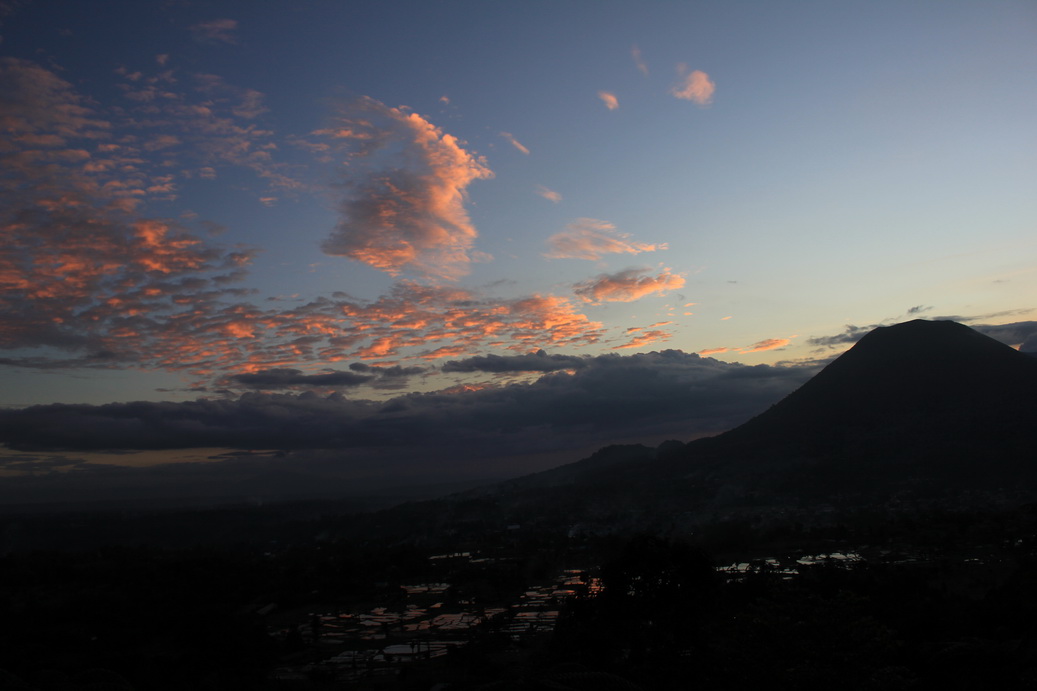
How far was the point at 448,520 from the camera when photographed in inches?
5305

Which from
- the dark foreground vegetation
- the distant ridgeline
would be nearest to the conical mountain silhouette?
the distant ridgeline

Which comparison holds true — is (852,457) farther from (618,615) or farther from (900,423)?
(618,615)

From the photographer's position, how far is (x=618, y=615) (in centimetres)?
2939

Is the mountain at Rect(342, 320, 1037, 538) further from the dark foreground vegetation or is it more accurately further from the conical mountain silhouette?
the dark foreground vegetation

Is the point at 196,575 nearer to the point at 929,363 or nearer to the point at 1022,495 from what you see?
the point at 1022,495

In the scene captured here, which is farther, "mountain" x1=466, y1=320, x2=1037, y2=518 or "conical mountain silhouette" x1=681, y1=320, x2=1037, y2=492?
"conical mountain silhouette" x1=681, y1=320, x2=1037, y2=492

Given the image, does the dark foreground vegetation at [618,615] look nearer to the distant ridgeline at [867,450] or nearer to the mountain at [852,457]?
the mountain at [852,457]

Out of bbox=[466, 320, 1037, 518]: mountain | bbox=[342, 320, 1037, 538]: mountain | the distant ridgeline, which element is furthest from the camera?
bbox=[466, 320, 1037, 518]: mountain

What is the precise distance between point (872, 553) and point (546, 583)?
99.9 ft

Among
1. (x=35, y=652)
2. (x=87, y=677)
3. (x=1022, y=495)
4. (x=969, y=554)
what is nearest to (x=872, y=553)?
(x=969, y=554)

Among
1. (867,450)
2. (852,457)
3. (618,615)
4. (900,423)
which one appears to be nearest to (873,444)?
(867,450)

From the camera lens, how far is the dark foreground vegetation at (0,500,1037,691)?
682 inches

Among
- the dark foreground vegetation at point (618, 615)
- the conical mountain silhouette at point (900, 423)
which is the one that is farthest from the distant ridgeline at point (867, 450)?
the dark foreground vegetation at point (618, 615)

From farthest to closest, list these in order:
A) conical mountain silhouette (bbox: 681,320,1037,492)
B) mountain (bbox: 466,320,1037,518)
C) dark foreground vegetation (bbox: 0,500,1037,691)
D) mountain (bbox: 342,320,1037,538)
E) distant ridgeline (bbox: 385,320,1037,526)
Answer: conical mountain silhouette (bbox: 681,320,1037,492) → mountain (bbox: 466,320,1037,518) → distant ridgeline (bbox: 385,320,1037,526) → mountain (bbox: 342,320,1037,538) → dark foreground vegetation (bbox: 0,500,1037,691)
